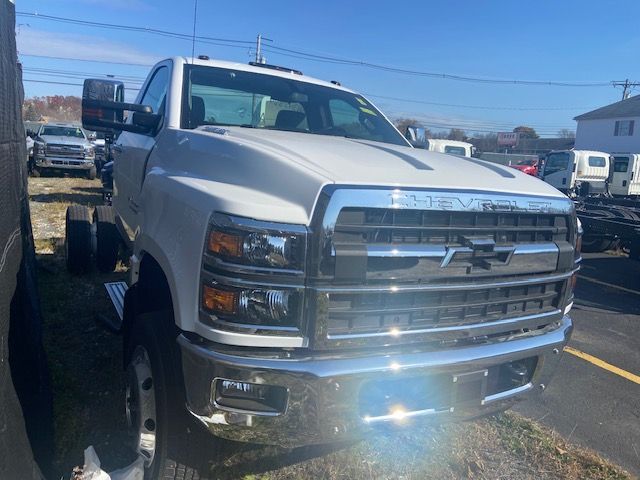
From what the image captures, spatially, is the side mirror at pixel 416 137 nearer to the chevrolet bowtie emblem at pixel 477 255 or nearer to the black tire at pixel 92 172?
the chevrolet bowtie emblem at pixel 477 255

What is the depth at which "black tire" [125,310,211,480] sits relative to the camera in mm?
2326

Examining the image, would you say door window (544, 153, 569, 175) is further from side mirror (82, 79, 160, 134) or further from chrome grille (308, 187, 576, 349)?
side mirror (82, 79, 160, 134)

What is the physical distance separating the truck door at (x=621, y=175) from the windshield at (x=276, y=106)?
788 inches

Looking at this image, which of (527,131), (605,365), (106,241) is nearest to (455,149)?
(605,365)

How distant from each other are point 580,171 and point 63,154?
19050 mm

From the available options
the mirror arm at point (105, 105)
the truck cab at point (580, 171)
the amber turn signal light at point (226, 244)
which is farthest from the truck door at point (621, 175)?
the amber turn signal light at point (226, 244)

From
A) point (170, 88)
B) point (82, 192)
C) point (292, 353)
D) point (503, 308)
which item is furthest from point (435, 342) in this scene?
point (82, 192)

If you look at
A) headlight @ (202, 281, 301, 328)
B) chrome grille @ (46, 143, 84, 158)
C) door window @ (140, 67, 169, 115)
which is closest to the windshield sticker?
door window @ (140, 67, 169, 115)

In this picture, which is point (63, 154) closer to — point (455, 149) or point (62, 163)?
point (62, 163)

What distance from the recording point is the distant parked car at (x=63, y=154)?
19.0 m

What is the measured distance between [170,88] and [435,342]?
2.44 metres

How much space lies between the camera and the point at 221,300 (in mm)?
2053

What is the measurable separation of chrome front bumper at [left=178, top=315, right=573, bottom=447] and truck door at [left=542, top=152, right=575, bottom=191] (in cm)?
1999

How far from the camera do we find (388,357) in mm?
2234
